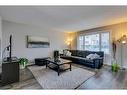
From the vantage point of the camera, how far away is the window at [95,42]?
5526 mm

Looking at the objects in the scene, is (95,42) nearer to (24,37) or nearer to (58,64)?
(58,64)

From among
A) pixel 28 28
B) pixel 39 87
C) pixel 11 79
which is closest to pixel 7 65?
pixel 11 79

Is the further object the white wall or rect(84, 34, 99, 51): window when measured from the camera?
rect(84, 34, 99, 51): window

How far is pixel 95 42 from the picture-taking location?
613 centimetres

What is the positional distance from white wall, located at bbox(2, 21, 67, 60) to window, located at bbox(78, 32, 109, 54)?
1.94 metres

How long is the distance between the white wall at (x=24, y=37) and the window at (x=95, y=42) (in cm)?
194

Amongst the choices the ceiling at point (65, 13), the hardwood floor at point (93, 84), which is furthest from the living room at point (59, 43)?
the hardwood floor at point (93, 84)

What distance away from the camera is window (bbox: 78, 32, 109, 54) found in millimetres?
5526

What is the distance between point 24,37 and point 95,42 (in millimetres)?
4344

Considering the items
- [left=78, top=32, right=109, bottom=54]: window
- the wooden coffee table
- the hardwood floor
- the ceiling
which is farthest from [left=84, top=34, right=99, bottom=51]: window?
the hardwood floor

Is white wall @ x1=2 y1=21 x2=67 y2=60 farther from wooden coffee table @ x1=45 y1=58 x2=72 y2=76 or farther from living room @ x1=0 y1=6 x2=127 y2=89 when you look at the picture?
wooden coffee table @ x1=45 y1=58 x2=72 y2=76

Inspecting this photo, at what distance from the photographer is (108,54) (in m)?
5.33

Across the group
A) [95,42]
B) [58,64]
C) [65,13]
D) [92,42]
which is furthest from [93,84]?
[92,42]

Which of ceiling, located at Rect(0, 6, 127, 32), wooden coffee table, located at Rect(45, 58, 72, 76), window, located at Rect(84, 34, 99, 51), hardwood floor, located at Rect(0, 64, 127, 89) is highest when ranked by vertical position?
ceiling, located at Rect(0, 6, 127, 32)
